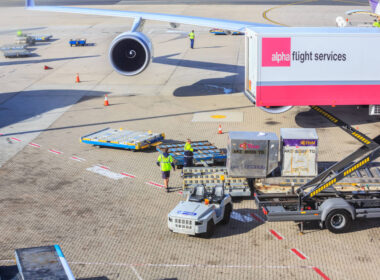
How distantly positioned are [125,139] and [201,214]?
9.34 metres

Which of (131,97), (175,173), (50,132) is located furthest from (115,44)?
(175,173)

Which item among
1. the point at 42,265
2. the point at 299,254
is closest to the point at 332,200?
the point at 299,254

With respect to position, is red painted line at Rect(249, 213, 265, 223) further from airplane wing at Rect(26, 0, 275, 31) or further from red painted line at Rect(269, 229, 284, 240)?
airplane wing at Rect(26, 0, 275, 31)

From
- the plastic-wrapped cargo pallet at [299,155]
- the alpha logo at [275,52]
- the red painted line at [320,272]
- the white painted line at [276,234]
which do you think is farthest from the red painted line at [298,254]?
the alpha logo at [275,52]

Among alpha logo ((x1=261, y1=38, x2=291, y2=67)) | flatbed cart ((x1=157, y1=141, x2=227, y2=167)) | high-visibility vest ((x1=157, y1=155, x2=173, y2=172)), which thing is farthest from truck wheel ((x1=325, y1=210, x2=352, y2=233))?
alpha logo ((x1=261, y1=38, x2=291, y2=67))

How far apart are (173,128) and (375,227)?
12.6 metres

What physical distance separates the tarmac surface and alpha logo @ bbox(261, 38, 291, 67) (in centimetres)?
487

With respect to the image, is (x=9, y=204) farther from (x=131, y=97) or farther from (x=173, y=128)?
(x=131, y=97)

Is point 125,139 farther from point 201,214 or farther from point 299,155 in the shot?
point 201,214

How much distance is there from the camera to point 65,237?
667 inches

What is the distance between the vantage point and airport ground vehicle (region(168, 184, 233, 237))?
16.3 m

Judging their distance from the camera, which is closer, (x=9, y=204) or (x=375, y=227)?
(x=375, y=227)

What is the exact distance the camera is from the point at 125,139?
2480cm

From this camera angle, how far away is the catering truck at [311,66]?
2138cm
